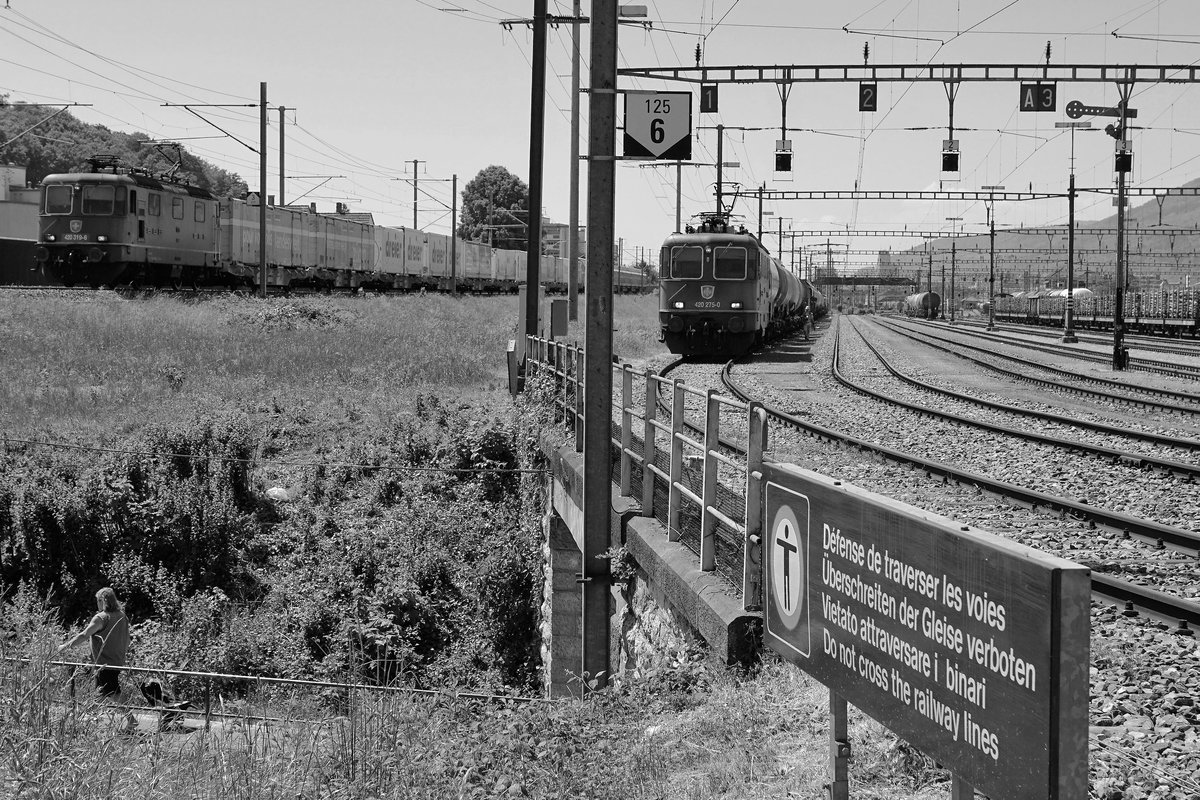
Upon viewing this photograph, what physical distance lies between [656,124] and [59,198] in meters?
29.5

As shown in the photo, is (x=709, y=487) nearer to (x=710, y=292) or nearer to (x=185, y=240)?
(x=710, y=292)

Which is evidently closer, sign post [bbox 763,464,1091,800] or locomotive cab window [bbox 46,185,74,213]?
sign post [bbox 763,464,1091,800]

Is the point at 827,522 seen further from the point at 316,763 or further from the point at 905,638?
the point at 316,763

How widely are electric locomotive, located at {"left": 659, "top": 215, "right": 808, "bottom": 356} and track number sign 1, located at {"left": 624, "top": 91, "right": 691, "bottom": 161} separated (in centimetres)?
2093

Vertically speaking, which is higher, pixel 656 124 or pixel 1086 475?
pixel 656 124

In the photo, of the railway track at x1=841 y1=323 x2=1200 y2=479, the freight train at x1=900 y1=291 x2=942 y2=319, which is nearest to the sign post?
the railway track at x1=841 y1=323 x2=1200 y2=479

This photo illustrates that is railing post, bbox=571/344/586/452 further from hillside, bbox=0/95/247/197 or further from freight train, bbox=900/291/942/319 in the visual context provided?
freight train, bbox=900/291/942/319

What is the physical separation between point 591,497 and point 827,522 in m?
5.50

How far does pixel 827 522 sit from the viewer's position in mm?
3791

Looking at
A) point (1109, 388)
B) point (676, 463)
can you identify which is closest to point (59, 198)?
point (1109, 388)

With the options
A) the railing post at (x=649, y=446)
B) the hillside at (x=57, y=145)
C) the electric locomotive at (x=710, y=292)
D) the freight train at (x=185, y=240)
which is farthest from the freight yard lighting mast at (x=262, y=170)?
the hillside at (x=57, y=145)

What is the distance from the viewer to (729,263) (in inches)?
1207

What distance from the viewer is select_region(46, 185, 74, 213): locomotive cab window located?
34.0 meters

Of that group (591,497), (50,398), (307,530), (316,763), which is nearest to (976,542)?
(316,763)
